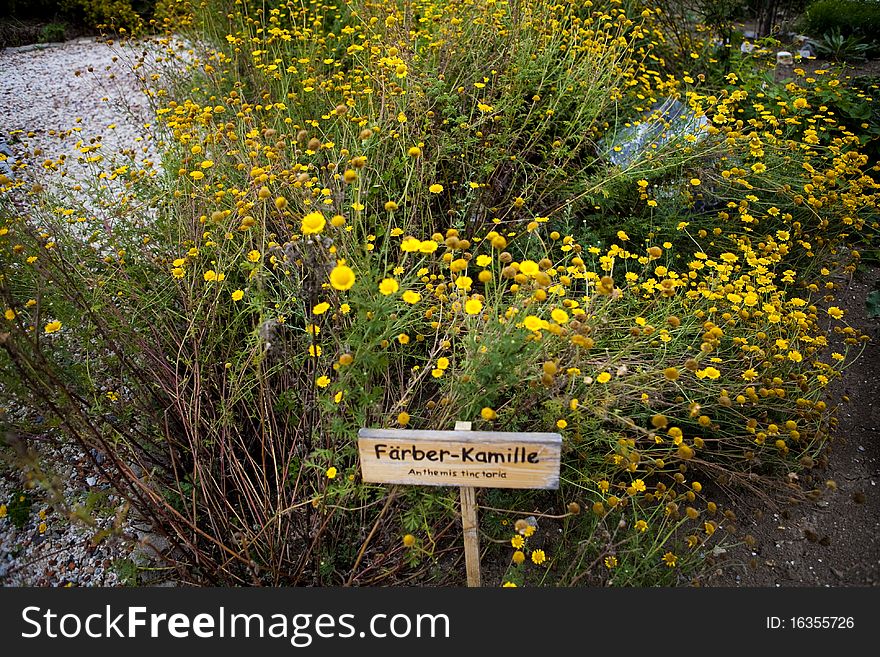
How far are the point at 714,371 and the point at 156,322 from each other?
225cm

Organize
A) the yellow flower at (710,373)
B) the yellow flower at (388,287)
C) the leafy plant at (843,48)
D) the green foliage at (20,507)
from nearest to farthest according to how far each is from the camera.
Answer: the yellow flower at (388,287) < the yellow flower at (710,373) < the green foliage at (20,507) < the leafy plant at (843,48)

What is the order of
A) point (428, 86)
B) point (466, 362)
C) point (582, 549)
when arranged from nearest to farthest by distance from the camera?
point (466, 362) → point (582, 549) → point (428, 86)

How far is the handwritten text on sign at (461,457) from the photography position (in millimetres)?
1618

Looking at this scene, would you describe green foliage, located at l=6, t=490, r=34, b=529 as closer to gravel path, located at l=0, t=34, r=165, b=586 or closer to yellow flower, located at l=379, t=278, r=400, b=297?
gravel path, located at l=0, t=34, r=165, b=586

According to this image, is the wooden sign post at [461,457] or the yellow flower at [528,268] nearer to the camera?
the wooden sign post at [461,457]

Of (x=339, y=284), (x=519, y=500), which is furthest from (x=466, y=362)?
(x=519, y=500)

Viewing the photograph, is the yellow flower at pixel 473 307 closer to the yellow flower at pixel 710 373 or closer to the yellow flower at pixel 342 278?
the yellow flower at pixel 342 278

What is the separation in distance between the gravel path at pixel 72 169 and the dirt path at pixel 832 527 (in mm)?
2174

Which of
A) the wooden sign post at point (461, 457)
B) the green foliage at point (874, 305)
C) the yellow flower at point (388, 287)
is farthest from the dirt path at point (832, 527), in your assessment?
the yellow flower at point (388, 287)

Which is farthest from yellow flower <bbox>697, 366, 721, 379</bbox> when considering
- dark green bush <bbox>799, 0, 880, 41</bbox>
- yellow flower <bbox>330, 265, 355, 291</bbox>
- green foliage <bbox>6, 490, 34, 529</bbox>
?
dark green bush <bbox>799, 0, 880, 41</bbox>

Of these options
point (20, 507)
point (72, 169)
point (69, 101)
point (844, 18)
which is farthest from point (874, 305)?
point (69, 101)

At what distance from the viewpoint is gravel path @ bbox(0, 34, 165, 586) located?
2.27 m

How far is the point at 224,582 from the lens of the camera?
2.13 meters

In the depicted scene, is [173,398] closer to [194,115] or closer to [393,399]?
[393,399]
